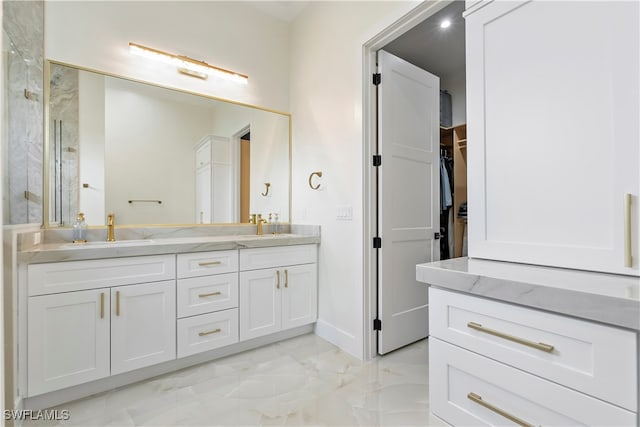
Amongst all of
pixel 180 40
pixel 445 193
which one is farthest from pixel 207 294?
pixel 445 193

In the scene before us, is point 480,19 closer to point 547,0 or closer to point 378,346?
point 547,0

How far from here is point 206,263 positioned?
2.10 meters

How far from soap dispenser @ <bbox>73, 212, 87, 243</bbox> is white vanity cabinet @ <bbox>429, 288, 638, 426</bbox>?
2233 millimetres

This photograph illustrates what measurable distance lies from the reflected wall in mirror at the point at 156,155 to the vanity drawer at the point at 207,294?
0.68 meters

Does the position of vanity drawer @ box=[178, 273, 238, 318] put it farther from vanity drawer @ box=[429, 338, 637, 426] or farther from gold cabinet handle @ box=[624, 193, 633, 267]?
gold cabinet handle @ box=[624, 193, 633, 267]

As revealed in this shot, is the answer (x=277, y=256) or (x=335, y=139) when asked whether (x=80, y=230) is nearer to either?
(x=277, y=256)

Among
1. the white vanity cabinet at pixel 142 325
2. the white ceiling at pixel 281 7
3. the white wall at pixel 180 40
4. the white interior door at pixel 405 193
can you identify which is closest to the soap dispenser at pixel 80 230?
the white vanity cabinet at pixel 142 325

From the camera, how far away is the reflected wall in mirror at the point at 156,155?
2051 millimetres

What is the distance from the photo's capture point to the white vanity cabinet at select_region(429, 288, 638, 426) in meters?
0.77

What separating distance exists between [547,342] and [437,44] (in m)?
3.15

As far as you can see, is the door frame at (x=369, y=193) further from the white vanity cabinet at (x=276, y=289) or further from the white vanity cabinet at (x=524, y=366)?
the white vanity cabinet at (x=524, y=366)

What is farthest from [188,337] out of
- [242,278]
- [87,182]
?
[87,182]

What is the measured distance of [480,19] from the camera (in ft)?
4.38

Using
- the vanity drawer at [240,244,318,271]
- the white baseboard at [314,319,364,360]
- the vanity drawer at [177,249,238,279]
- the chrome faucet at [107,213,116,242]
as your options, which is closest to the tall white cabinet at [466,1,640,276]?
the white baseboard at [314,319,364,360]
